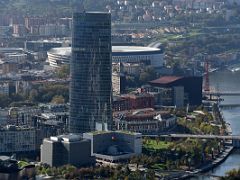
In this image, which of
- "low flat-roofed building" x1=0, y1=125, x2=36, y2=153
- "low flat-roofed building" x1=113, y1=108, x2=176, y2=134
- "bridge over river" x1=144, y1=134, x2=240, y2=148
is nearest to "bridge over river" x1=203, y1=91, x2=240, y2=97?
"low flat-roofed building" x1=113, y1=108, x2=176, y2=134

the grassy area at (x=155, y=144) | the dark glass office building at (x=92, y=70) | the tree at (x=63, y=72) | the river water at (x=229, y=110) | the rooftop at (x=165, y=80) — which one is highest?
the dark glass office building at (x=92, y=70)

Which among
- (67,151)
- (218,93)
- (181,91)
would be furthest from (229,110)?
(67,151)

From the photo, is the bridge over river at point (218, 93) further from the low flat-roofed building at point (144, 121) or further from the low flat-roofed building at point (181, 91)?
the low flat-roofed building at point (144, 121)

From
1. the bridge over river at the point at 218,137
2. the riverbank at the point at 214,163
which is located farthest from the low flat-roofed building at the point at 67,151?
the bridge over river at the point at 218,137

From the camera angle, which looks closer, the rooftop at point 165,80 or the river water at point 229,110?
the river water at point 229,110

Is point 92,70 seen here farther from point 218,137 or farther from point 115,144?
point 218,137

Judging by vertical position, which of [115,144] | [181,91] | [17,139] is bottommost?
[181,91]

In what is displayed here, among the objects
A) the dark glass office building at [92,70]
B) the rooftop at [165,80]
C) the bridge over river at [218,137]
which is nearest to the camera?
the dark glass office building at [92,70]

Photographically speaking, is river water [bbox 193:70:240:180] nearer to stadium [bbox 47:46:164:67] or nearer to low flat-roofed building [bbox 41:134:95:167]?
stadium [bbox 47:46:164:67]
